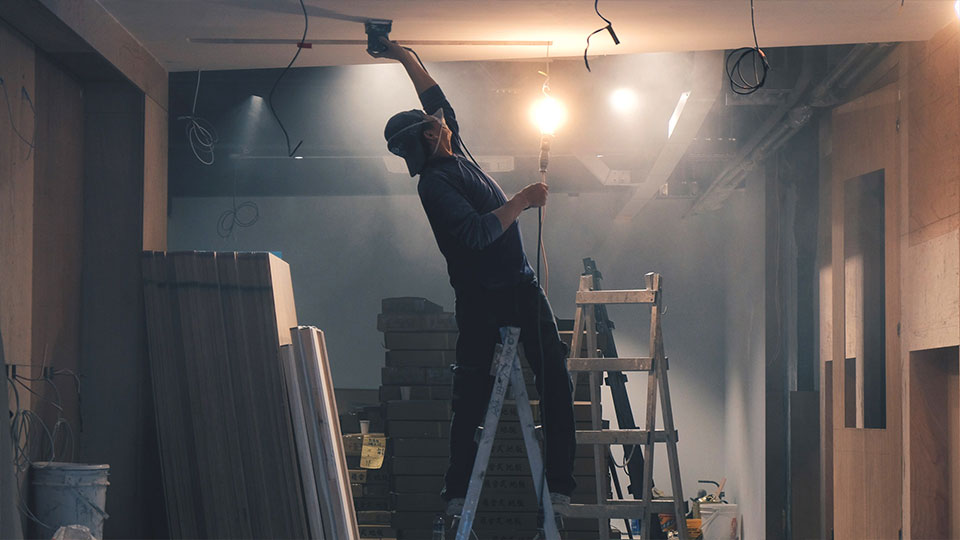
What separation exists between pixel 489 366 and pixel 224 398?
127 centimetres

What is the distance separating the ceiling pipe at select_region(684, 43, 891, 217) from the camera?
5.15m

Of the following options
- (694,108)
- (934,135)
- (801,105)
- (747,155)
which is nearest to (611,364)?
(934,135)

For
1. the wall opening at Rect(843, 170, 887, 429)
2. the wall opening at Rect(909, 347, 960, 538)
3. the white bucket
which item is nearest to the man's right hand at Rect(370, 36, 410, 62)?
the white bucket

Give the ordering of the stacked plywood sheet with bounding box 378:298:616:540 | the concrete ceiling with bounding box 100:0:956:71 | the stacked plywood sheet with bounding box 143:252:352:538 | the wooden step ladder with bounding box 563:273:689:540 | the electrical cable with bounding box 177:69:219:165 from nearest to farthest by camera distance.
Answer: the concrete ceiling with bounding box 100:0:956:71 < the stacked plywood sheet with bounding box 143:252:352:538 < the wooden step ladder with bounding box 563:273:689:540 < the stacked plywood sheet with bounding box 378:298:616:540 < the electrical cable with bounding box 177:69:219:165

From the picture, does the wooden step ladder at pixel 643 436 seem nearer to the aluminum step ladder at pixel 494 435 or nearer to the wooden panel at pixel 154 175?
the aluminum step ladder at pixel 494 435

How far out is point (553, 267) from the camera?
1031 centimetres

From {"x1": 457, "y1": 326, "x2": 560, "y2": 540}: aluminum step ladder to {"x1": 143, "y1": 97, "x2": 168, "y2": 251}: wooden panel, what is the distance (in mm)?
1816

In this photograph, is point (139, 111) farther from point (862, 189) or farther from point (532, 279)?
point (862, 189)

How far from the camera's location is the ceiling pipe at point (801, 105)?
5.15m

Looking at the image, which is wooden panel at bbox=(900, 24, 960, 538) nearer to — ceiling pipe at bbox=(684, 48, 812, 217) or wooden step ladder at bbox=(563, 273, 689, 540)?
wooden step ladder at bbox=(563, 273, 689, 540)

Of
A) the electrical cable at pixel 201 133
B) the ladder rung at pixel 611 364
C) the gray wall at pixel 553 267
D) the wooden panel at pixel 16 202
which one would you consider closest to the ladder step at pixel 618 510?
the ladder rung at pixel 611 364

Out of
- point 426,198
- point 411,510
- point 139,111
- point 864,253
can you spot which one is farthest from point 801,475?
point 139,111

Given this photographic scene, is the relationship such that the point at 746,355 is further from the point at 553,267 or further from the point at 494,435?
the point at 494,435

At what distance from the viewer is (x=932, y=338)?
419 cm
